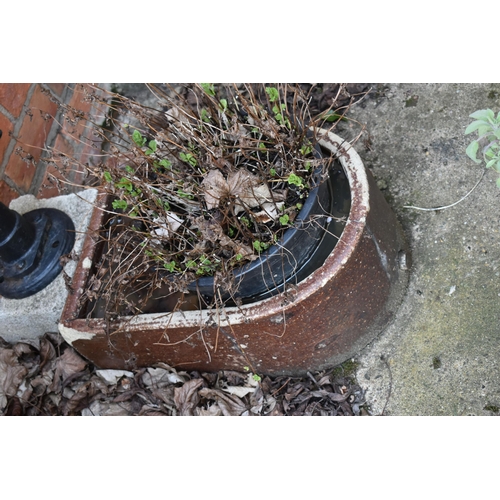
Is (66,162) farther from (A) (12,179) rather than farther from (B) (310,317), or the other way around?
(B) (310,317)

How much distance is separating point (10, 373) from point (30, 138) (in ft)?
2.91

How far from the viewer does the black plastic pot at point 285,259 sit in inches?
60.0

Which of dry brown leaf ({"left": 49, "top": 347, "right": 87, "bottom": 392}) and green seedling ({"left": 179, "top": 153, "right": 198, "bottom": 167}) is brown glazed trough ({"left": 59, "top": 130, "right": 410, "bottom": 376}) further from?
green seedling ({"left": 179, "top": 153, "right": 198, "bottom": 167})

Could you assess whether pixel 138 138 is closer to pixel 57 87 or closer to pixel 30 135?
pixel 30 135

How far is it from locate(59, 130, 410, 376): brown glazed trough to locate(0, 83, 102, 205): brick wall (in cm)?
48

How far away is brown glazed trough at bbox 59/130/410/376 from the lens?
1.55 m

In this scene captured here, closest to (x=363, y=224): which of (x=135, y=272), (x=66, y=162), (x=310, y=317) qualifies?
(x=310, y=317)

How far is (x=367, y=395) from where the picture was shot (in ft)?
5.90

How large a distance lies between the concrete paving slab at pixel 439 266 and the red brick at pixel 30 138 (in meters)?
1.25

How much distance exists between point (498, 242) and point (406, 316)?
36 cm

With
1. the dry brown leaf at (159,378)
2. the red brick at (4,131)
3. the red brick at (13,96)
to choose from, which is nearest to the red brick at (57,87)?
the red brick at (13,96)

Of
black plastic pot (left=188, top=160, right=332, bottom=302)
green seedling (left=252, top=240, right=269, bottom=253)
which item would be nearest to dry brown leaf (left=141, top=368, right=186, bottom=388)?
black plastic pot (left=188, top=160, right=332, bottom=302)

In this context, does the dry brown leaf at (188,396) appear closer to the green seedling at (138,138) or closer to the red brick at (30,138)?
the green seedling at (138,138)

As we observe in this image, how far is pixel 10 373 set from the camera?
6.64 feet
